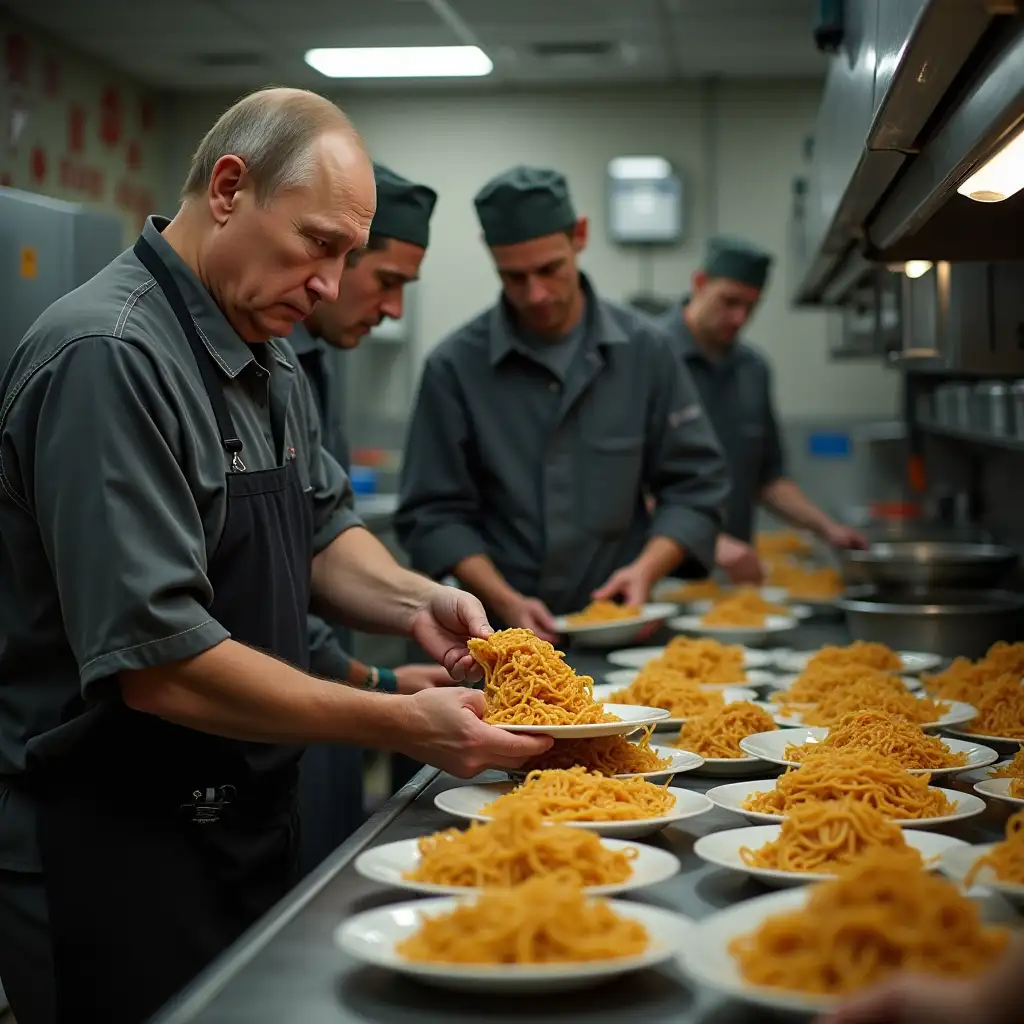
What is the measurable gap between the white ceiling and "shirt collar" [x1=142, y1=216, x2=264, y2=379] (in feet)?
14.2

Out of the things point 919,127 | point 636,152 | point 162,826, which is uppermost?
point 636,152

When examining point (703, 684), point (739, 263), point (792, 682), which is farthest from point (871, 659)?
point (739, 263)

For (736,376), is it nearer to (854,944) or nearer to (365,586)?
(365,586)

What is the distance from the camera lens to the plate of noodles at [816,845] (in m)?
1.40

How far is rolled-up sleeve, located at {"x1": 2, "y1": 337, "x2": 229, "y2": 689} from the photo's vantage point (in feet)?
5.36

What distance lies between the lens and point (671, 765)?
1894mm

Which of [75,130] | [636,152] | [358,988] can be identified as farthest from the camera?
[636,152]

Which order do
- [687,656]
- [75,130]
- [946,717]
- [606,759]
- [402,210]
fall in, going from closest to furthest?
[606,759] → [946,717] → [687,656] → [402,210] → [75,130]

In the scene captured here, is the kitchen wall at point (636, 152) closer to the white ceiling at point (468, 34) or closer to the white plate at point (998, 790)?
the white ceiling at point (468, 34)

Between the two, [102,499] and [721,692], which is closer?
[102,499]

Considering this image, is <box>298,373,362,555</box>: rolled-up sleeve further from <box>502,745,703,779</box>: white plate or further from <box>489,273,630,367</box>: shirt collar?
<box>489,273,630,367</box>: shirt collar

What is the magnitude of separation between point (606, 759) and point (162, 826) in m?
0.63

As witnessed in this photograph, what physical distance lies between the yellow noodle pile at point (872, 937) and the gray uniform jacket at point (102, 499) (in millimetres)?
845

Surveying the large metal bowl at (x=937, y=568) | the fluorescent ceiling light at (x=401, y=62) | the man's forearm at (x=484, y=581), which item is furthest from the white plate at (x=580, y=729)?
the fluorescent ceiling light at (x=401, y=62)
